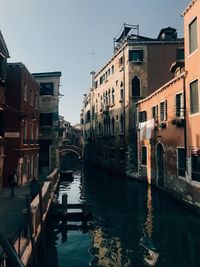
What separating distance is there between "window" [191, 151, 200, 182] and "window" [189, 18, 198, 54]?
6376 millimetres

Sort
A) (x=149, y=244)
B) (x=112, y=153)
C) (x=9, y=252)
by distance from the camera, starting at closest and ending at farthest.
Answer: (x=9, y=252)
(x=149, y=244)
(x=112, y=153)

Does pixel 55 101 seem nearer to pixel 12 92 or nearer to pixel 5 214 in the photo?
pixel 12 92

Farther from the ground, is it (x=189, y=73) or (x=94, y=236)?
(x=189, y=73)

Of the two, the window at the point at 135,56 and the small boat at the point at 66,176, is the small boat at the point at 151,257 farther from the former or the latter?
the window at the point at 135,56

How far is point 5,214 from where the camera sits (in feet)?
45.2

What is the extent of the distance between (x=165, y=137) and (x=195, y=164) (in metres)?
5.95

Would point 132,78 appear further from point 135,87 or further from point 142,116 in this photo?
point 142,116

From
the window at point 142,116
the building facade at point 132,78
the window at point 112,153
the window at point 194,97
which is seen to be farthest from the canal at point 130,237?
the window at point 112,153

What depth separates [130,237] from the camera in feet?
42.8

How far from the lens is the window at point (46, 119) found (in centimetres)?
3422

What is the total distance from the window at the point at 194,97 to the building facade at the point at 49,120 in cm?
1972

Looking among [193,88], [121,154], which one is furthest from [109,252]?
[121,154]

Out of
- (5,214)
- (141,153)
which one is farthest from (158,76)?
(5,214)

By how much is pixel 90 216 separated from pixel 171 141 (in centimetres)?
921
